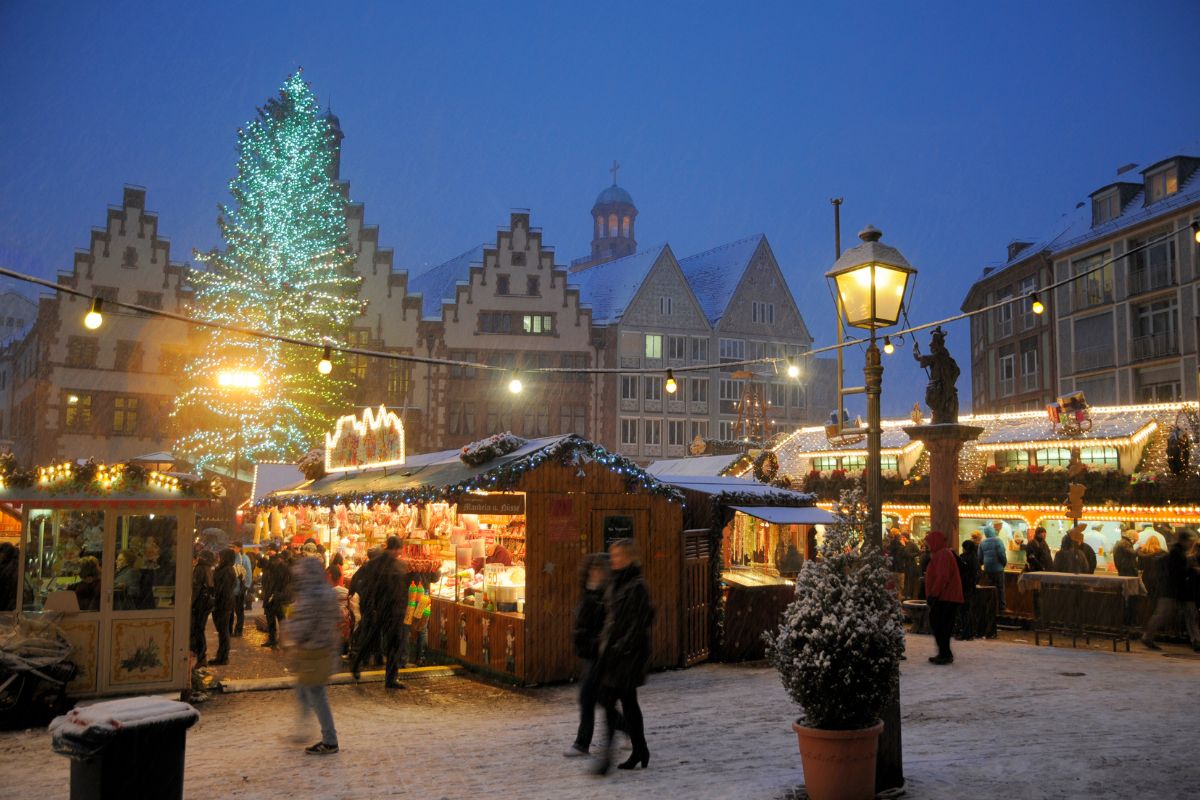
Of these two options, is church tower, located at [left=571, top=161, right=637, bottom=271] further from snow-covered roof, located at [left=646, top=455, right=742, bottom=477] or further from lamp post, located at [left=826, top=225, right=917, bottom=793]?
lamp post, located at [left=826, top=225, right=917, bottom=793]

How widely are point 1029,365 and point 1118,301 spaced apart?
22.3 ft

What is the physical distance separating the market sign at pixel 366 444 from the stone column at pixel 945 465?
9.22m

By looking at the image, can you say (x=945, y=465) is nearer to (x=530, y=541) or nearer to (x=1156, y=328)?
(x=530, y=541)

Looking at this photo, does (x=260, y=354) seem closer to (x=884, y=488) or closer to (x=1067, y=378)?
(x=884, y=488)

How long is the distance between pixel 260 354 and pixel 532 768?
2834 cm

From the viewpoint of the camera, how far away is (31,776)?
300 inches

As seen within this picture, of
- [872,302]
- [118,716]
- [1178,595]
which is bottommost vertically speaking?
[1178,595]

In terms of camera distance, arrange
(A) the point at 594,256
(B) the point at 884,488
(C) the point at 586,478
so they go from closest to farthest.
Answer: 1. (C) the point at 586,478
2. (B) the point at 884,488
3. (A) the point at 594,256

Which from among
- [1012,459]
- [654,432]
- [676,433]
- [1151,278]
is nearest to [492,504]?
[1012,459]

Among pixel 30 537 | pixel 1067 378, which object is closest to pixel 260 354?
pixel 30 537

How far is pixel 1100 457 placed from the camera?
20031 mm

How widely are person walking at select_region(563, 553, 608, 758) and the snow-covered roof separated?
1115 cm

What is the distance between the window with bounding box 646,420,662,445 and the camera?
47938 millimetres

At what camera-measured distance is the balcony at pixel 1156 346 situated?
33.4 meters
